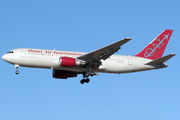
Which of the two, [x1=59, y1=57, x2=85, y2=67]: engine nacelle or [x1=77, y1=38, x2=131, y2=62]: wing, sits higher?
[x1=77, y1=38, x2=131, y2=62]: wing

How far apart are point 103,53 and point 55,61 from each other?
567 centimetres

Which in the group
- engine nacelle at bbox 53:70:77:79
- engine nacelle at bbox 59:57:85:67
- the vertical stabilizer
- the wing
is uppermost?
the vertical stabilizer

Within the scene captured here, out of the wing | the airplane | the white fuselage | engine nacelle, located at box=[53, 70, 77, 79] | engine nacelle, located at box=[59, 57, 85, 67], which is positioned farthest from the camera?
engine nacelle, located at box=[53, 70, 77, 79]

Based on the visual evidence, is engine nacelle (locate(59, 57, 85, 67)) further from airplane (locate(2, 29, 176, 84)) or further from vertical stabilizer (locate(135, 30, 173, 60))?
vertical stabilizer (locate(135, 30, 173, 60))

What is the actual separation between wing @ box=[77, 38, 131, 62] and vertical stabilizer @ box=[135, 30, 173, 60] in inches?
273

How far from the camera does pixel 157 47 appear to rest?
43438 mm

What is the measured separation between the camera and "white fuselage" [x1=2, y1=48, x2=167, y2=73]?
124 feet

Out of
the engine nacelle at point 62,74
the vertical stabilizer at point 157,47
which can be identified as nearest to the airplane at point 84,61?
the engine nacelle at point 62,74

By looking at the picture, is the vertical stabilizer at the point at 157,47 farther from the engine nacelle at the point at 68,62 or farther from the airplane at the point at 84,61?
the engine nacelle at the point at 68,62

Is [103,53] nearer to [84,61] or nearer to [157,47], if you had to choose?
[84,61]

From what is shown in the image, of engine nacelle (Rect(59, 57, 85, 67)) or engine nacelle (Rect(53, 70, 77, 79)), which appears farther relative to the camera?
engine nacelle (Rect(53, 70, 77, 79))

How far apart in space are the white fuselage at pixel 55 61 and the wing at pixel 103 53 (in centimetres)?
159

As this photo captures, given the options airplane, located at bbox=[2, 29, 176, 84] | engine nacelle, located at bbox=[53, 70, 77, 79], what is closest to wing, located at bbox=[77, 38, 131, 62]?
airplane, located at bbox=[2, 29, 176, 84]

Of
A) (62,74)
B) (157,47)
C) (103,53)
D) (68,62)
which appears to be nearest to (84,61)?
(68,62)
